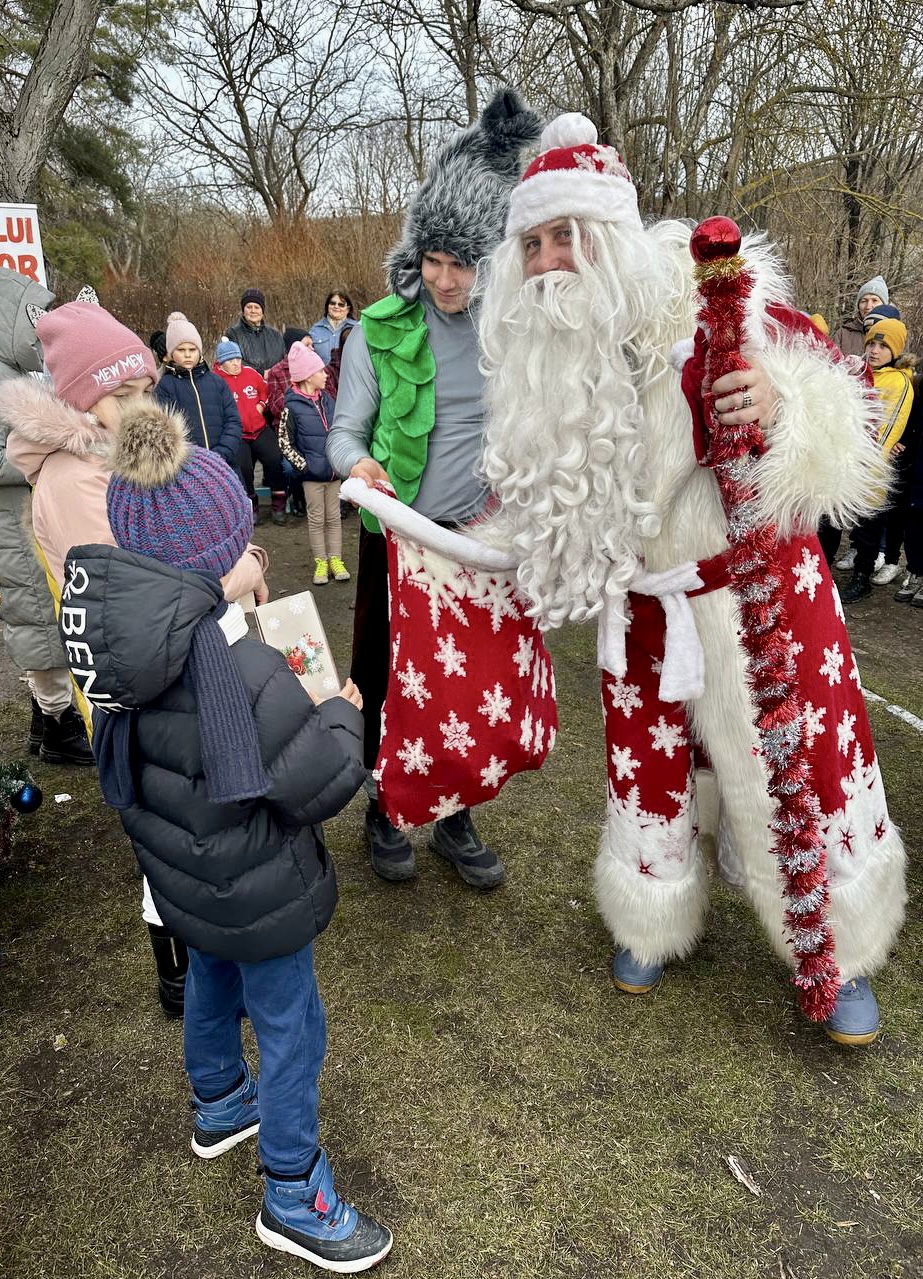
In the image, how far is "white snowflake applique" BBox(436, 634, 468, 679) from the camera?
2076mm

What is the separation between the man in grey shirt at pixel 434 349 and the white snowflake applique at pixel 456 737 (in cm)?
65

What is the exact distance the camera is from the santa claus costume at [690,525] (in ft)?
5.65

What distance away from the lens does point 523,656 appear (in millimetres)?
2123

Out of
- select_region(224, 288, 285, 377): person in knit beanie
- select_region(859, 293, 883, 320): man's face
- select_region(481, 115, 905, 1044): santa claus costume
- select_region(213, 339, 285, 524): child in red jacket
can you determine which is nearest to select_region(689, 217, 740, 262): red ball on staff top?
select_region(481, 115, 905, 1044): santa claus costume

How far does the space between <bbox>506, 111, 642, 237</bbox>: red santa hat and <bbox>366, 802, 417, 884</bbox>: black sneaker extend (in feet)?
5.96

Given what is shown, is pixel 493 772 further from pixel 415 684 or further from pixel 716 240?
pixel 716 240

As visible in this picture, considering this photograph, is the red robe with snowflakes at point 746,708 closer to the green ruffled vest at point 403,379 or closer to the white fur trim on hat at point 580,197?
the white fur trim on hat at point 580,197

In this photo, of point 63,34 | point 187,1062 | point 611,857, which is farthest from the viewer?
point 63,34

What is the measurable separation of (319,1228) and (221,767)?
0.96 m

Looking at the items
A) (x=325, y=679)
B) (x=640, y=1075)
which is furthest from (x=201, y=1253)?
(x=325, y=679)

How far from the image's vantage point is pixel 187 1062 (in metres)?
1.79

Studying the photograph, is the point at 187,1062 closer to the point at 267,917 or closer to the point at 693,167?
the point at 267,917

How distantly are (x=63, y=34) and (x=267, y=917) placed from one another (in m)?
5.44

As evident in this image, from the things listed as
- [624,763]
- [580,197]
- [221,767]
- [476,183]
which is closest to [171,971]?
[221,767]
